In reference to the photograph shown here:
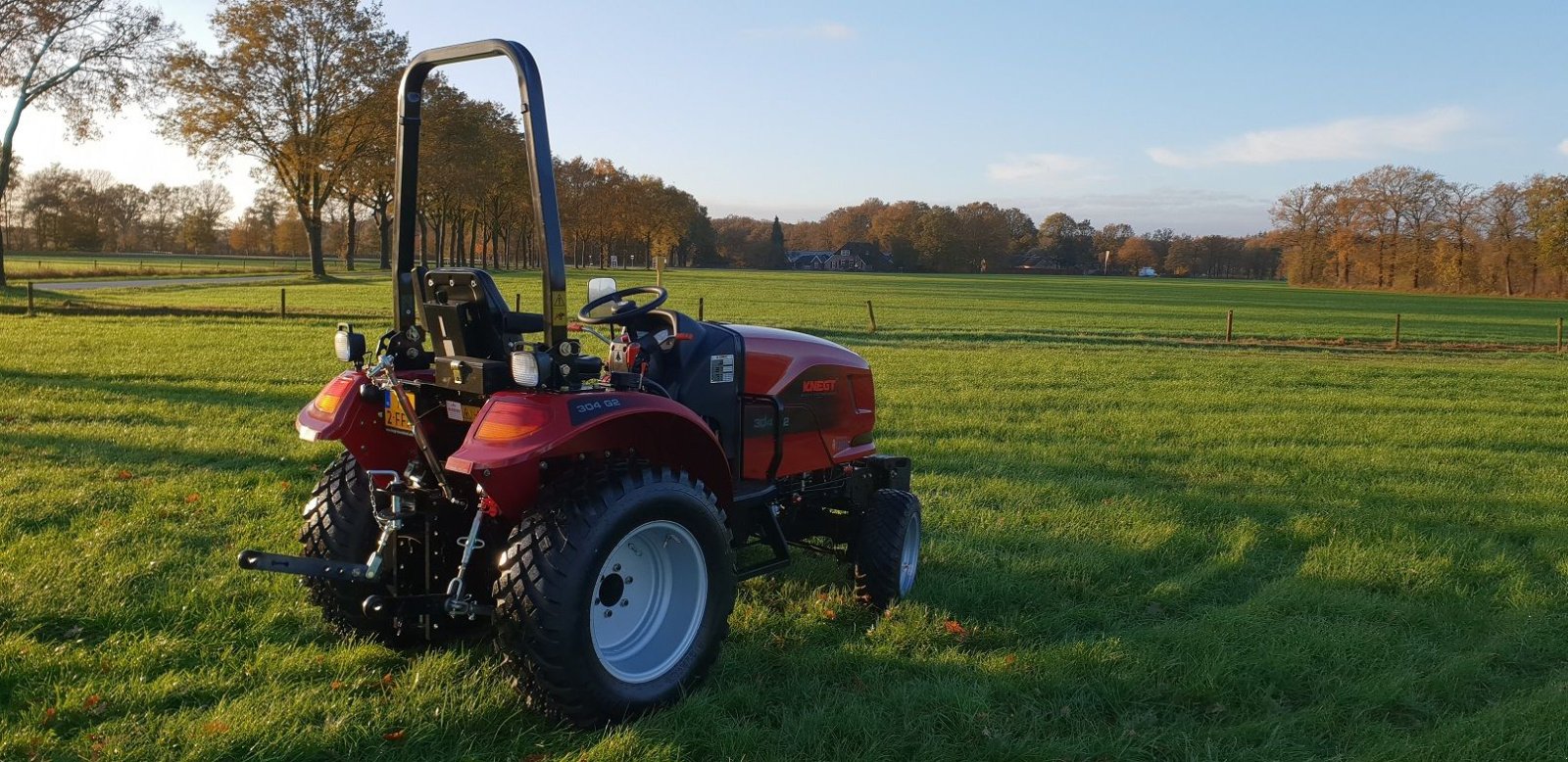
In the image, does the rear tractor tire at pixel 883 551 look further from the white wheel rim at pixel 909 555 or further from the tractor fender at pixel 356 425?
the tractor fender at pixel 356 425

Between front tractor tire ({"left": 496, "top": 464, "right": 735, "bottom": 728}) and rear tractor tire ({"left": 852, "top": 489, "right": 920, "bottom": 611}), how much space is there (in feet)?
3.68

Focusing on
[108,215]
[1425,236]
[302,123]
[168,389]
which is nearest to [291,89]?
[302,123]

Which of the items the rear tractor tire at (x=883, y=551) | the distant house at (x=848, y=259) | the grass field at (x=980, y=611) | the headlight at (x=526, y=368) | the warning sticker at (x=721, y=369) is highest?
the distant house at (x=848, y=259)

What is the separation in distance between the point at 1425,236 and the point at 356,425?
3978 inches

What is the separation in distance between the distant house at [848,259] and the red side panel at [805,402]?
122 m

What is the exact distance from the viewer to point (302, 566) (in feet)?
10.4

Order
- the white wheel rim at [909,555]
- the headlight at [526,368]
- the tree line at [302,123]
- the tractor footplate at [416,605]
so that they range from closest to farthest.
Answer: the headlight at [526,368]
the tractor footplate at [416,605]
the white wheel rim at [909,555]
the tree line at [302,123]

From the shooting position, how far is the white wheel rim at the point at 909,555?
4809 mm

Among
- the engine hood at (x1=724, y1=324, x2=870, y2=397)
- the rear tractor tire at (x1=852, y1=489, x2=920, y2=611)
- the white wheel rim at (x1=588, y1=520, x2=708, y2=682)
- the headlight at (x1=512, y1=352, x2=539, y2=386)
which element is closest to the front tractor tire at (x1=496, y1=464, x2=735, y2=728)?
the white wheel rim at (x1=588, y1=520, x2=708, y2=682)

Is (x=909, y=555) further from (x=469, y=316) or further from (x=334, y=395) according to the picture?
(x=334, y=395)

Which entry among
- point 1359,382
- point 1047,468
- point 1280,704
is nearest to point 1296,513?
point 1047,468

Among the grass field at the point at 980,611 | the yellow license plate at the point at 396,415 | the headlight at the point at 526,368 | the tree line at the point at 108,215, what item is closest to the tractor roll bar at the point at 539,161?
the headlight at the point at 526,368

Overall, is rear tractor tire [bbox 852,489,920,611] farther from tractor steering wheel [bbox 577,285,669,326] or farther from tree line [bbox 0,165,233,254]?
tree line [bbox 0,165,233,254]

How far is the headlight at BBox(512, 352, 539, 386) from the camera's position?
10.1 ft
